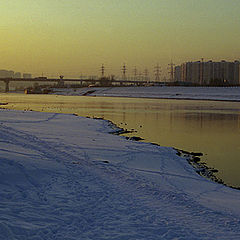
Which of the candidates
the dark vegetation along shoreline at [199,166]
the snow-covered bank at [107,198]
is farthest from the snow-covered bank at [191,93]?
the snow-covered bank at [107,198]

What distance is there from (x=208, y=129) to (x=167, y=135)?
4784 mm

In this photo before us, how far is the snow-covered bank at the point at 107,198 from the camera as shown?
6266 millimetres

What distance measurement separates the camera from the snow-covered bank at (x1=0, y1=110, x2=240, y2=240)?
6266 mm

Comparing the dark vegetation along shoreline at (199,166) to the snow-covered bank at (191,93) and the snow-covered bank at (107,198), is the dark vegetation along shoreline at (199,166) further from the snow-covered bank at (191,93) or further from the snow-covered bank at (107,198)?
the snow-covered bank at (191,93)

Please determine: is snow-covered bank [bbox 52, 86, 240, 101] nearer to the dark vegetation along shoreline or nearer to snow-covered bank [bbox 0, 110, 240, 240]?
the dark vegetation along shoreline

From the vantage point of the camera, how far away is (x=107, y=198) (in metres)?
8.11

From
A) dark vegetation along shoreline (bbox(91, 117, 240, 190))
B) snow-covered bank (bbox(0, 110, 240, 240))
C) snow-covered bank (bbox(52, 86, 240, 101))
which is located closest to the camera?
snow-covered bank (bbox(0, 110, 240, 240))

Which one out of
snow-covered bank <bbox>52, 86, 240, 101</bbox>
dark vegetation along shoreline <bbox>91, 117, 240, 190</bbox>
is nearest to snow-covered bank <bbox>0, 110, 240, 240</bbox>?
dark vegetation along shoreline <bbox>91, 117, 240, 190</bbox>

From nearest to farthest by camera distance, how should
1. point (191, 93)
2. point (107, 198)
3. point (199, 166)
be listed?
point (107, 198) → point (199, 166) → point (191, 93)

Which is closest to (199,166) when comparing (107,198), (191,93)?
(107,198)

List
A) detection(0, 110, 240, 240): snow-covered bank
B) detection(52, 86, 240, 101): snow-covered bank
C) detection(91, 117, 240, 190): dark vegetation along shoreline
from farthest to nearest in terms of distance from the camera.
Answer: detection(52, 86, 240, 101): snow-covered bank
detection(91, 117, 240, 190): dark vegetation along shoreline
detection(0, 110, 240, 240): snow-covered bank

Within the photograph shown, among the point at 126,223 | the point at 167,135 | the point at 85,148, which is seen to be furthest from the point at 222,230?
the point at 167,135

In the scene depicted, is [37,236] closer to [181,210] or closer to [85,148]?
[181,210]

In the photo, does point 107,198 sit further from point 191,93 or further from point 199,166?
point 191,93
